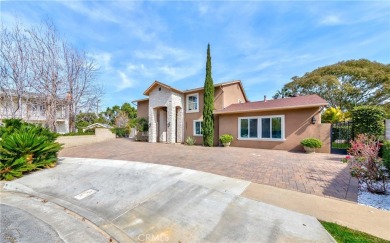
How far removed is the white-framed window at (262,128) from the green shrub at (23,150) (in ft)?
40.8

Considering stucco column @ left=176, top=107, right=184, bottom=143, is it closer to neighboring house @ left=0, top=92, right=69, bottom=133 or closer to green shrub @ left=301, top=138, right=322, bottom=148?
neighboring house @ left=0, top=92, right=69, bottom=133

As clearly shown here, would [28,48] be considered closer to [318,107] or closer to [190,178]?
[190,178]

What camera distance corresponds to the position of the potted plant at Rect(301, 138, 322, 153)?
430 inches

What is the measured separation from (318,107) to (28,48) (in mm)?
20533

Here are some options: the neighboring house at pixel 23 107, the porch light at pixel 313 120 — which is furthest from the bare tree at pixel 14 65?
the porch light at pixel 313 120

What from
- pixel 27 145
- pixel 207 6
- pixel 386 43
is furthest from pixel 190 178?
pixel 386 43

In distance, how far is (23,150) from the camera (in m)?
6.67

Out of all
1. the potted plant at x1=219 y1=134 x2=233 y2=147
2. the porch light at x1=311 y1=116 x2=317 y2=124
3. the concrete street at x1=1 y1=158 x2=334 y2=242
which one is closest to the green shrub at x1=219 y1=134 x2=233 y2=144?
the potted plant at x1=219 y1=134 x2=233 y2=147

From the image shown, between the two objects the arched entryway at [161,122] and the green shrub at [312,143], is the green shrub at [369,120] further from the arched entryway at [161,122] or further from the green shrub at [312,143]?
the arched entryway at [161,122]

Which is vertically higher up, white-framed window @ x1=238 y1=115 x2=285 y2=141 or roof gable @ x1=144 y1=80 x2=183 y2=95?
roof gable @ x1=144 y1=80 x2=183 y2=95

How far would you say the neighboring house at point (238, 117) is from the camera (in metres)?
11.9

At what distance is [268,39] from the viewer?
1143 cm

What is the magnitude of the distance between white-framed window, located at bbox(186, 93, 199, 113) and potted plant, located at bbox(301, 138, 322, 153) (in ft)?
31.7

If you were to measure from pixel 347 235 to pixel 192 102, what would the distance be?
1585 cm
